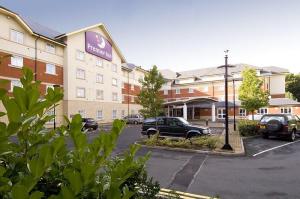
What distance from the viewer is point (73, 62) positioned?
34.1 meters

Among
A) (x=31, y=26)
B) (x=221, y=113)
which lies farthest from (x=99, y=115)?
(x=221, y=113)

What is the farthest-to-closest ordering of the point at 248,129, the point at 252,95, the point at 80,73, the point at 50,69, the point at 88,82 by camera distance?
the point at 88,82, the point at 80,73, the point at 50,69, the point at 252,95, the point at 248,129

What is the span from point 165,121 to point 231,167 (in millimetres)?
8150

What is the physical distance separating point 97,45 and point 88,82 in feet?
20.6

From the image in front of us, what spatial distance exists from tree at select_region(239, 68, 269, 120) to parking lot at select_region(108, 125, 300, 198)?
14.2 meters

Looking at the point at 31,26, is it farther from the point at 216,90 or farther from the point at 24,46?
the point at 216,90

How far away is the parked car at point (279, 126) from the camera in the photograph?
18297mm

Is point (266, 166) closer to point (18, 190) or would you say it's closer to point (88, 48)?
point (18, 190)

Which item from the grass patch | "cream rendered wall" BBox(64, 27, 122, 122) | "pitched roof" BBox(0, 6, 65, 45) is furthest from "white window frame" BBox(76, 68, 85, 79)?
the grass patch

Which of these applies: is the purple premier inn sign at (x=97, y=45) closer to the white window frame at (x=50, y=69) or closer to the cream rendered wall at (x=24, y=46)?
the cream rendered wall at (x=24, y=46)

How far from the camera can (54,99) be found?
1107 mm

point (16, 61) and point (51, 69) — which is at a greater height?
point (16, 61)

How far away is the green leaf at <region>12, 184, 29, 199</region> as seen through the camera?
2.52 feet

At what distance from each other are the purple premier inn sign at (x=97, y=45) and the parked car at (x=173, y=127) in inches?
850
